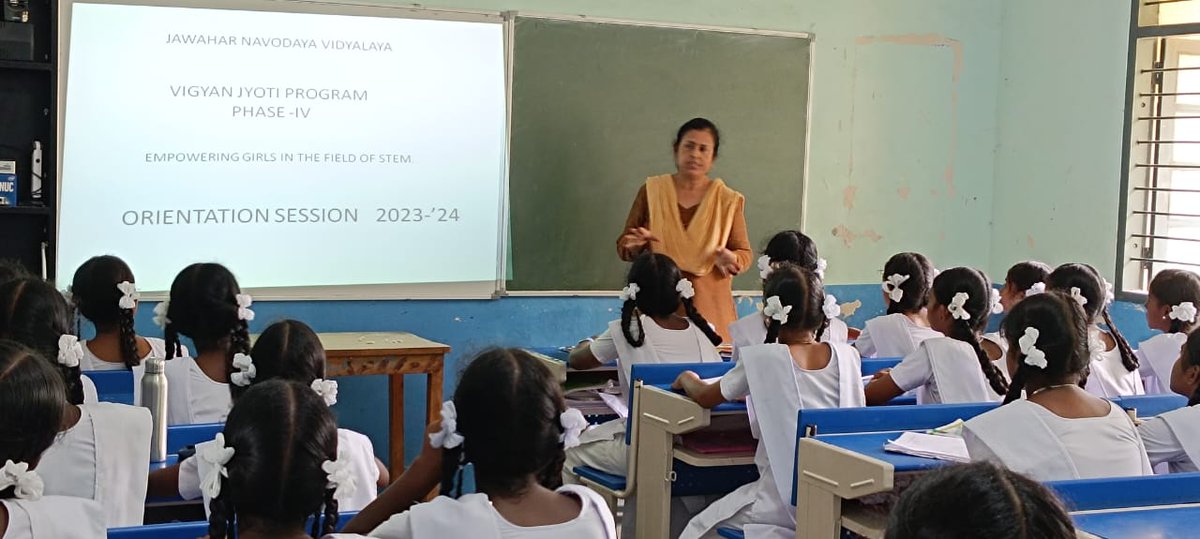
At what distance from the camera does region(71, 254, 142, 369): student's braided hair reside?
10.7ft

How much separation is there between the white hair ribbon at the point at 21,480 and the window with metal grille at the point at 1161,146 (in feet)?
16.3

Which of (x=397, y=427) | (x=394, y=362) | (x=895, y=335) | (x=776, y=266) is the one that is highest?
(x=776, y=266)

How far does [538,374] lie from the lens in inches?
75.0

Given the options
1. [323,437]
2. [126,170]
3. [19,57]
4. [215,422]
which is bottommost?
[215,422]

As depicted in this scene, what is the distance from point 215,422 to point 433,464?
1.26m

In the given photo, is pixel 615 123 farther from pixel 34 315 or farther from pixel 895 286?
pixel 34 315

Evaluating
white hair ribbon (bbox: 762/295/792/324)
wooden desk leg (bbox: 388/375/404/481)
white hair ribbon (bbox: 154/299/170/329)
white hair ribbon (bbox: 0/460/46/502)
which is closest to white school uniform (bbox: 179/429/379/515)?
white hair ribbon (bbox: 0/460/46/502)

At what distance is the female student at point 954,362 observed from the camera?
11.2 feet

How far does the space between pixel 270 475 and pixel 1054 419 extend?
1586 millimetres

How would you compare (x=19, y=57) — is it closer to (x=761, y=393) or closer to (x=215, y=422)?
(x=215, y=422)

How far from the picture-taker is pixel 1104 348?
3678 mm

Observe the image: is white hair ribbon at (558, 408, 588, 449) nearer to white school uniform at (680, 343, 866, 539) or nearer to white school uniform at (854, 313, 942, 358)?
white school uniform at (680, 343, 866, 539)

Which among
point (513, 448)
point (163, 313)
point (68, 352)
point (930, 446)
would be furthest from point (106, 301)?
point (930, 446)

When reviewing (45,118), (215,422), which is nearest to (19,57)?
(45,118)
